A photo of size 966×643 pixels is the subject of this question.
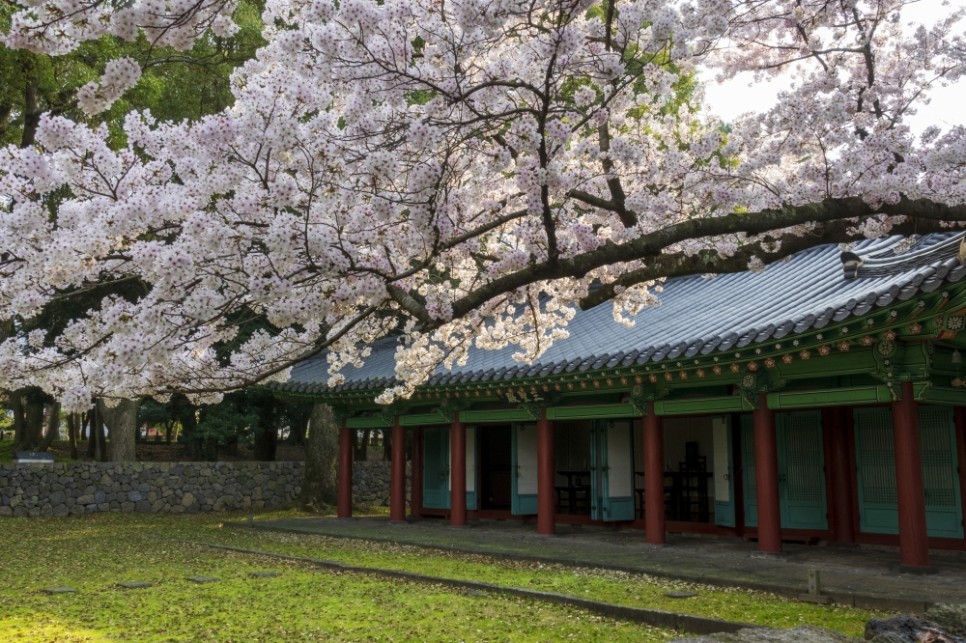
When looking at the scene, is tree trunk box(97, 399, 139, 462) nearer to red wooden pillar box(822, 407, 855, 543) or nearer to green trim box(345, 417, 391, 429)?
green trim box(345, 417, 391, 429)

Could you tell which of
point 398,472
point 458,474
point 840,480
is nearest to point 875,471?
point 840,480

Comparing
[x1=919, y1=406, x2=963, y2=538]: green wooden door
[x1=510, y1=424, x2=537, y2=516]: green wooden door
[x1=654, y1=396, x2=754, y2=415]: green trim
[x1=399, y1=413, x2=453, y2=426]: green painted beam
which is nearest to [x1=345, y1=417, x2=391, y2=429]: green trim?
[x1=399, y1=413, x2=453, y2=426]: green painted beam

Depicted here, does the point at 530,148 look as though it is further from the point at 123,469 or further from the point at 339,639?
the point at 123,469

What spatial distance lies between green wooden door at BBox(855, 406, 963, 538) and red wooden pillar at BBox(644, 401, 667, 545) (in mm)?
2447

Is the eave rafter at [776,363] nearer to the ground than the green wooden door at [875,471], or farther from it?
farther from it

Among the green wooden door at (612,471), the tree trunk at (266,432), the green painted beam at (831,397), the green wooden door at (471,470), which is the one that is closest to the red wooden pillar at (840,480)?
the green painted beam at (831,397)

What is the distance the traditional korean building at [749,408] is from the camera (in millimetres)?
8438

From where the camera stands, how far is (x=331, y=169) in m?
4.90

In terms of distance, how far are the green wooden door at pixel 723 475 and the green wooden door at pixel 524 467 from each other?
3.29 meters

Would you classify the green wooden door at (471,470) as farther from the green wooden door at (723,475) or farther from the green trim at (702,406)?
the green trim at (702,406)

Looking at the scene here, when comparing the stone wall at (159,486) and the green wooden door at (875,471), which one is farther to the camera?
the stone wall at (159,486)

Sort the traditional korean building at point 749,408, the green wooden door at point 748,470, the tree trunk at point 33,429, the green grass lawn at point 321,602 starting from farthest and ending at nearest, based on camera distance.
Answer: the tree trunk at point 33,429
the green wooden door at point 748,470
the traditional korean building at point 749,408
the green grass lawn at point 321,602

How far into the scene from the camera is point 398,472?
15.3 meters

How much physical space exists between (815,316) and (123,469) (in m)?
16.5
